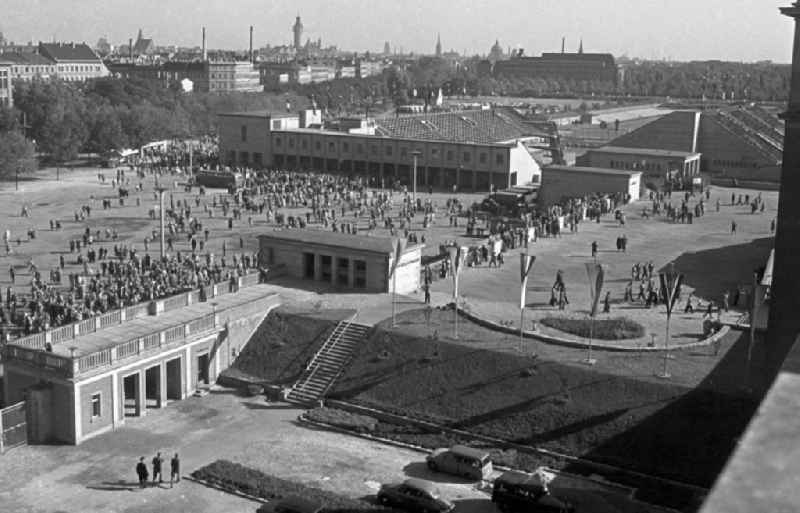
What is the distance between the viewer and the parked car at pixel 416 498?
24.4 meters

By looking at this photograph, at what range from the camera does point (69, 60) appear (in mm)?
193750

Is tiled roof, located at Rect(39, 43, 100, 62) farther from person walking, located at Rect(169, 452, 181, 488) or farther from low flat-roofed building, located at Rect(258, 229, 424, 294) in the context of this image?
person walking, located at Rect(169, 452, 181, 488)

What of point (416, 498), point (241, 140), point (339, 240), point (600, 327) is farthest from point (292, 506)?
point (241, 140)

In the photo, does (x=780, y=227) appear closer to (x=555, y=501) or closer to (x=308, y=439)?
(x=555, y=501)

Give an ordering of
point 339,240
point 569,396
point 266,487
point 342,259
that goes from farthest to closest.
Answer: point 339,240, point 342,259, point 569,396, point 266,487

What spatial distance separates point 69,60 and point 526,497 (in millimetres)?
186438

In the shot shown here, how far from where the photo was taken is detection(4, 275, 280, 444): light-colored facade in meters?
29.1

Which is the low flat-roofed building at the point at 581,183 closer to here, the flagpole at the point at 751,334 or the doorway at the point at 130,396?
the flagpole at the point at 751,334

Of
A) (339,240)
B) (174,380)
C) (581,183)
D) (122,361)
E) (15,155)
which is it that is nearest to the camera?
(122,361)

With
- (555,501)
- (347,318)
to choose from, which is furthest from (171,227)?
(555,501)

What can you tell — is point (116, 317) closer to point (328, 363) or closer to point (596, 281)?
point (328, 363)

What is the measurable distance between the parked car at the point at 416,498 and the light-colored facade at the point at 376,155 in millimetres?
63793

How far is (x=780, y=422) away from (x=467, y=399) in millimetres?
24146

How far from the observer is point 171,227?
203 ft
